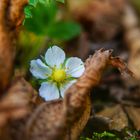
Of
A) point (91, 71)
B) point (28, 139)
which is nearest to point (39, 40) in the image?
point (91, 71)


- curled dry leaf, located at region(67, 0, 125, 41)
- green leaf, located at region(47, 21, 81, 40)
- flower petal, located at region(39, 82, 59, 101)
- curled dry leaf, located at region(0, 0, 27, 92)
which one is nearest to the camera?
curled dry leaf, located at region(0, 0, 27, 92)

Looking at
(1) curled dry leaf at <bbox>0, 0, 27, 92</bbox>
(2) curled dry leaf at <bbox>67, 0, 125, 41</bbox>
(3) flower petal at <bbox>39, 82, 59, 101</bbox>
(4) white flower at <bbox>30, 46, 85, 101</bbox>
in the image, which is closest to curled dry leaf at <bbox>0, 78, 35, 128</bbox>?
(1) curled dry leaf at <bbox>0, 0, 27, 92</bbox>

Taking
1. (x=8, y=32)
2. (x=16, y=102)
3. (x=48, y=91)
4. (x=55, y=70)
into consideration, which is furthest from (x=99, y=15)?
(x=16, y=102)

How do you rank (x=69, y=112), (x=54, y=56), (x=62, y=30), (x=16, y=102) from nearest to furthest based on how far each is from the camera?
(x=16, y=102) < (x=69, y=112) < (x=54, y=56) < (x=62, y=30)

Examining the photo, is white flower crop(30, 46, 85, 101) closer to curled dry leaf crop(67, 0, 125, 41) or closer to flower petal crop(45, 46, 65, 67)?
flower petal crop(45, 46, 65, 67)

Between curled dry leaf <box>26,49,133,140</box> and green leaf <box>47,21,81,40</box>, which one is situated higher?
green leaf <box>47,21,81,40</box>

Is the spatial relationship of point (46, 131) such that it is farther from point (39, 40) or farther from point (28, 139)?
point (39, 40)

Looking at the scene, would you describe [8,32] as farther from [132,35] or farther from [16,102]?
[132,35]
